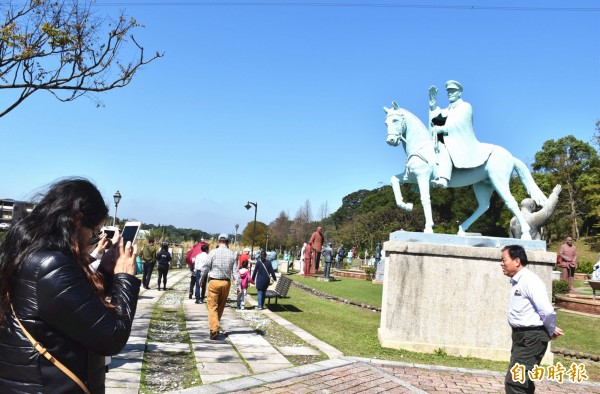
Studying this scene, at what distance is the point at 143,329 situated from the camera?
8.41 m

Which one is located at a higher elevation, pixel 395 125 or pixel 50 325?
pixel 395 125

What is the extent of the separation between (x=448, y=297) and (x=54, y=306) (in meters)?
7.25

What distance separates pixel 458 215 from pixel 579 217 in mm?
12125

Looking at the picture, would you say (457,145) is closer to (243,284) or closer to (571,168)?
(243,284)

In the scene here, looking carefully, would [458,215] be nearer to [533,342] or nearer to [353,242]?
[353,242]

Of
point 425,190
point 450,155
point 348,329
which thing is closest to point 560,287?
point 348,329

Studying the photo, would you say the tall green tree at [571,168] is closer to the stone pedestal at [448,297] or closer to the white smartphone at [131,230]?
the stone pedestal at [448,297]

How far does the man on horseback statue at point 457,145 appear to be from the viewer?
8797mm

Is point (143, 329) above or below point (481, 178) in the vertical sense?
below

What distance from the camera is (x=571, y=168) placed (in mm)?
52094

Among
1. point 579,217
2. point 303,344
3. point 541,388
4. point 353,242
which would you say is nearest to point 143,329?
point 303,344

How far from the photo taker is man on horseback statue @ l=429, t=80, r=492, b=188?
28.9ft

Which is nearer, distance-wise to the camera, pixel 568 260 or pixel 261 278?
pixel 261 278

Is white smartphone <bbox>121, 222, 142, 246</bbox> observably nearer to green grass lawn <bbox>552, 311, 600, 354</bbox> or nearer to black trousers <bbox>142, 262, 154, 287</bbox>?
green grass lawn <bbox>552, 311, 600, 354</bbox>
